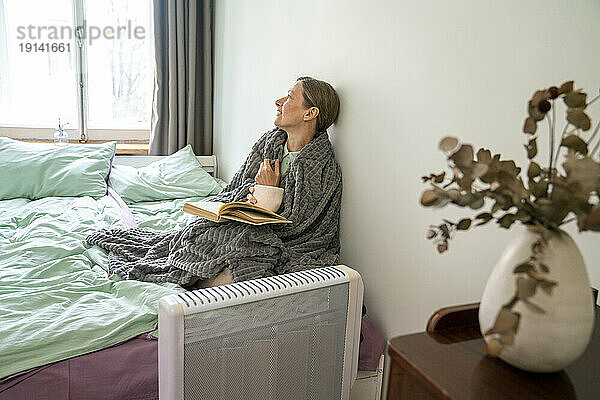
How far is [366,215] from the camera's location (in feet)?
5.76

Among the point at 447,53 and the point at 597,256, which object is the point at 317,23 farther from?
the point at 597,256

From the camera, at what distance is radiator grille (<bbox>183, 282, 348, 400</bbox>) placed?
1171 millimetres

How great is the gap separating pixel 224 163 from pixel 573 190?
2860 mm

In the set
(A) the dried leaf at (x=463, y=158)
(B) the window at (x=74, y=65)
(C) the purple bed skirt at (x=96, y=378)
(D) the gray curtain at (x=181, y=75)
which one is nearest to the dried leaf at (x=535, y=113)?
(A) the dried leaf at (x=463, y=158)

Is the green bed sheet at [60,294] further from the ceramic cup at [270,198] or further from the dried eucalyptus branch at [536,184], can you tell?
the dried eucalyptus branch at [536,184]

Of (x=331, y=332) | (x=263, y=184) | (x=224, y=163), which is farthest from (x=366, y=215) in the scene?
(x=224, y=163)

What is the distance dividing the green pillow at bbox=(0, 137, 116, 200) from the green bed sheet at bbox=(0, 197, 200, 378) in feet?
1.23

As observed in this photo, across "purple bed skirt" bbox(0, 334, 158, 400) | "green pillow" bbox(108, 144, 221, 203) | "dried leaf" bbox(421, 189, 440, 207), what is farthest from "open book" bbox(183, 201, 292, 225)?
"green pillow" bbox(108, 144, 221, 203)

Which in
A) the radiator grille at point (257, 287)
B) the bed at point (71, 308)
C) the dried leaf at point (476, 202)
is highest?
the dried leaf at point (476, 202)

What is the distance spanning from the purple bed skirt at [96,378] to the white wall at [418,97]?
0.72m

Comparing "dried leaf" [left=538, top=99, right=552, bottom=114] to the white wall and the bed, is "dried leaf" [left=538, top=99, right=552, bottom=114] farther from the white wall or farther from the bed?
the bed

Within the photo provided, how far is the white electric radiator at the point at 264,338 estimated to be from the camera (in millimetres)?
1142

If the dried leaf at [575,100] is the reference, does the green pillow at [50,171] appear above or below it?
below

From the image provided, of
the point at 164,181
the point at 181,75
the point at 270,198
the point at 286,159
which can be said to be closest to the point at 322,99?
the point at 286,159
